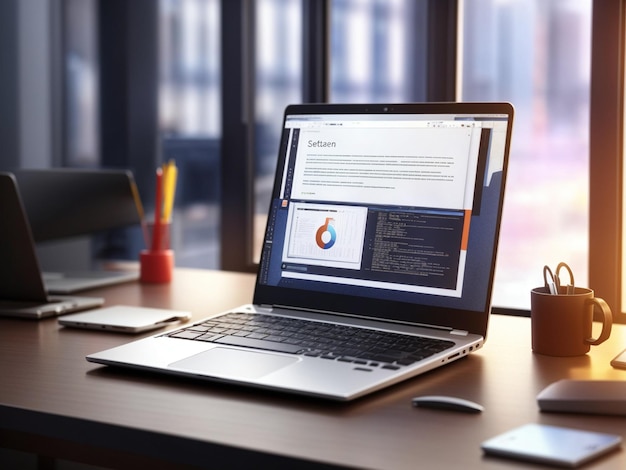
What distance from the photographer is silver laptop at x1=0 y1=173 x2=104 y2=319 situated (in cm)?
140

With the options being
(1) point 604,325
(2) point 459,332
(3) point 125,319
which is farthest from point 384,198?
(3) point 125,319

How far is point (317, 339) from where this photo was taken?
111cm

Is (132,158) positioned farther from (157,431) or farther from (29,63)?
(157,431)

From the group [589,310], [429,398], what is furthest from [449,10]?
[429,398]

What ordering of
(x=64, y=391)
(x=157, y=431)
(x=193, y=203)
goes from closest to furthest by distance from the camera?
(x=157, y=431)
(x=64, y=391)
(x=193, y=203)

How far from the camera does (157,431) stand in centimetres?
83

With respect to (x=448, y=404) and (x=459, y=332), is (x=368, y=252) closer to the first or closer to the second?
(x=459, y=332)

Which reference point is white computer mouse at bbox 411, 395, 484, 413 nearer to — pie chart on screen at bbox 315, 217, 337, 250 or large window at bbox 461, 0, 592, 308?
pie chart on screen at bbox 315, 217, 337, 250

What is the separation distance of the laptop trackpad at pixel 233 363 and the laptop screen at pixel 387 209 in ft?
0.70

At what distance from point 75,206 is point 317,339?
2.98 feet

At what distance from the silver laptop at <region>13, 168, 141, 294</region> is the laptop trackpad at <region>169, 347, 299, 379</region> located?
0.72 m

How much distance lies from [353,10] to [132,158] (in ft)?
3.10

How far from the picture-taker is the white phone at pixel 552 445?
0.74 meters

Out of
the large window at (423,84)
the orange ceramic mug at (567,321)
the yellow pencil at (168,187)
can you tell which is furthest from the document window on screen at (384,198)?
the large window at (423,84)
